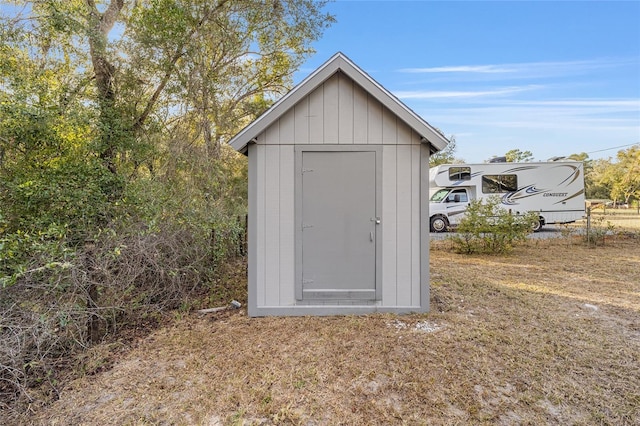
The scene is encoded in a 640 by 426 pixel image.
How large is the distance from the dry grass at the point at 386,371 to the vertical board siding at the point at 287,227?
0.40 meters

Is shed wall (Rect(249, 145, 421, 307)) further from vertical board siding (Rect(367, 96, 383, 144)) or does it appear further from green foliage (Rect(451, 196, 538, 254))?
green foliage (Rect(451, 196, 538, 254))

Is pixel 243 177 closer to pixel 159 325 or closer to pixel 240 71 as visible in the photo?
pixel 240 71

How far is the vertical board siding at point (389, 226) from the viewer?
13.2ft

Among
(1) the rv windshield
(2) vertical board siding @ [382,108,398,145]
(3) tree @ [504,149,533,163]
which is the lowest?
(1) the rv windshield

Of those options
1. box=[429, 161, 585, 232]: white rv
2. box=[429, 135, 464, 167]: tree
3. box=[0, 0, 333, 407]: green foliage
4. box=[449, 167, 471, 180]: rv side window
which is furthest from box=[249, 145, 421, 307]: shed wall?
box=[429, 135, 464, 167]: tree

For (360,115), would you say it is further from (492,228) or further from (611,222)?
A: (611,222)

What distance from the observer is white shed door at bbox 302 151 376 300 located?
158 inches

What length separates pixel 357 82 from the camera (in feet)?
12.5

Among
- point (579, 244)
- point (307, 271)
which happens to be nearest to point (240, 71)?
point (307, 271)

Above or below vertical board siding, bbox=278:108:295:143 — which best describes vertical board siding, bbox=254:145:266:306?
below

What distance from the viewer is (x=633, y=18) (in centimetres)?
1045

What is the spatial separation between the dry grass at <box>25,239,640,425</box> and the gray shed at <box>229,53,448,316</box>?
35 cm

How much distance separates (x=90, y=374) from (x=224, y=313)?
1649mm

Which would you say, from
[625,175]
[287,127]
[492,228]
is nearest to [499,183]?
[492,228]
